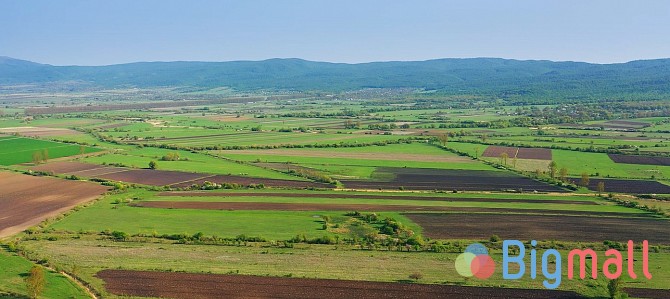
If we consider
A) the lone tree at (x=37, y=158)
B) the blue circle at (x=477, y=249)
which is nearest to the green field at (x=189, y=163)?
the lone tree at (x=37, y=158)

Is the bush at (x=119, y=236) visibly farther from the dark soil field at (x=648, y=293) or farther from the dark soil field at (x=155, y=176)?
the dark soil field at (x=648, y=293)

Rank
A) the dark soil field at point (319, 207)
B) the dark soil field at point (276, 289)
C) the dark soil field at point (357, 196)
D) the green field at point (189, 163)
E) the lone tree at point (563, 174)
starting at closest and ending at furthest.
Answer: the dark soil field at point (276, 289) < the dark soil field at point (319, 207) < the dark soil field at point (357, 196) < the lone tree at point (563, 174) < the green field at point (189, 163)

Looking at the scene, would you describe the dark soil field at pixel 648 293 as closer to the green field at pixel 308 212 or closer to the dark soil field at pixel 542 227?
the green field at pixel 308 212

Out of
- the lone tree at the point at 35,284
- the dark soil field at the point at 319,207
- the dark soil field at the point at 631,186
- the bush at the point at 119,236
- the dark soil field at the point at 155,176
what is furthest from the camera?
the dark soil field at the point at 155,176

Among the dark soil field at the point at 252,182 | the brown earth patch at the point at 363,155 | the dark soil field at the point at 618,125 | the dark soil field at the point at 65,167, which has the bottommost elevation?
the dark soil field at the point at 252,182

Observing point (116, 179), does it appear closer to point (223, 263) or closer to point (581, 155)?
point (223, 263)

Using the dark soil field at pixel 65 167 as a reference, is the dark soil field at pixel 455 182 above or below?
below

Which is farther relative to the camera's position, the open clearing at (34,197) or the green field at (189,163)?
the green field at (189,163)

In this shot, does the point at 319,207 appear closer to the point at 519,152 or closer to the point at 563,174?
the point at 563,174
